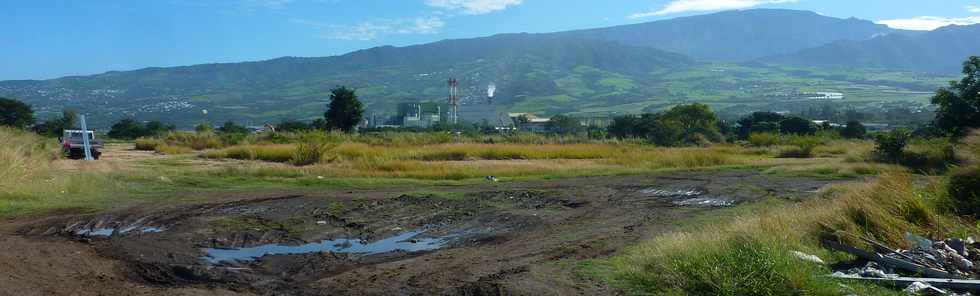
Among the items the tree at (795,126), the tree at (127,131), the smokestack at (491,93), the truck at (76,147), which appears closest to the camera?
the truck at (76,147)

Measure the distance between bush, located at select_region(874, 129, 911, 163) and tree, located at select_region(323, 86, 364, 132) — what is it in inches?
1745

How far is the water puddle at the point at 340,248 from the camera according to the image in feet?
33.9

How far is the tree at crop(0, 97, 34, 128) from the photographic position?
172 ft

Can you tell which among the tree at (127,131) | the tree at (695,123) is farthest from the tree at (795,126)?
the tree at (127,131)

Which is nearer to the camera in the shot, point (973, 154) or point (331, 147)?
point (973, 154)

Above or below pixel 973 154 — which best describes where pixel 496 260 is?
below

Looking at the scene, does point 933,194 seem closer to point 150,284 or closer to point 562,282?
point 562,282

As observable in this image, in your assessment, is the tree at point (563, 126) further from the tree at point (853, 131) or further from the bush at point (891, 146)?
the bush at point (891, 146)

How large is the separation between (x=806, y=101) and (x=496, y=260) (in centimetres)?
13412

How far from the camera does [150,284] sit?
8266 millimetres

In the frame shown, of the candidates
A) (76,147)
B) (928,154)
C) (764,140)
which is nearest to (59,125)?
(76,147)

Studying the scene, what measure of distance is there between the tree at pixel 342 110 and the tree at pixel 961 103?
46.4 metres

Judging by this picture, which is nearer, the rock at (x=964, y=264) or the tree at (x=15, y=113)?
the rock at (x=964, y=264)

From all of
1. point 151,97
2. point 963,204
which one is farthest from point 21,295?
point 151,97
